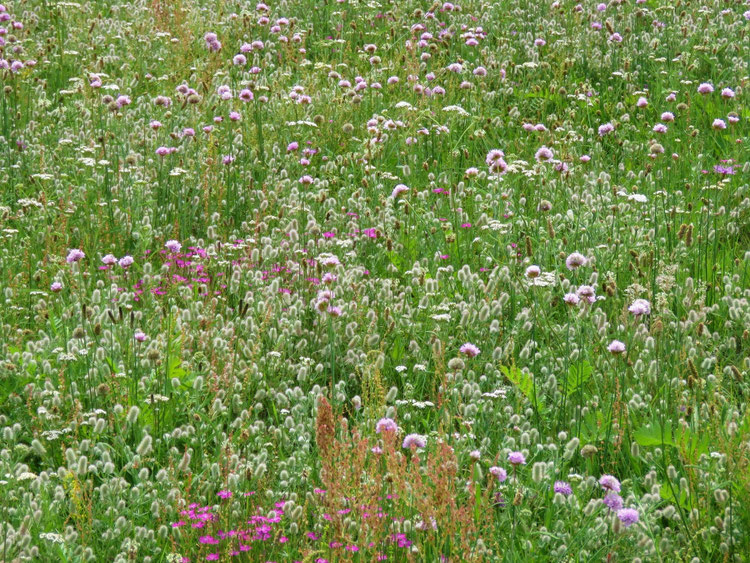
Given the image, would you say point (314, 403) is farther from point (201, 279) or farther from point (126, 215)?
point (126, 215)

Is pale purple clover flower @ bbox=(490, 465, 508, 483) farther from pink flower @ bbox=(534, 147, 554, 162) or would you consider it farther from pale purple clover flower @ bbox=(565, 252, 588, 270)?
pink flower @ bbox=(534, 147, 554, 162)

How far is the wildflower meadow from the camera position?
253 centimetres

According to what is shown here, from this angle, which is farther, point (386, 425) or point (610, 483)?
point (386, 425)

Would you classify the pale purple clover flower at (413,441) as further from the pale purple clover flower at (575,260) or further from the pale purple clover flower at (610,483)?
the pale purple clover flower at (575,260)

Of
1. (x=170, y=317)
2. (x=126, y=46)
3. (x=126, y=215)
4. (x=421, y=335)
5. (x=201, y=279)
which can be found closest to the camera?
(x=170, y=317)

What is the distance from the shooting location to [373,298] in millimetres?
4070

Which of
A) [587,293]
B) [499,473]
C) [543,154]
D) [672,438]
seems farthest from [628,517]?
[543,154]

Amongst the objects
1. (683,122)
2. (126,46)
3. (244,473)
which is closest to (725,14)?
(683,122)

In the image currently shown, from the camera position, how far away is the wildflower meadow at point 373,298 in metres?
2.53

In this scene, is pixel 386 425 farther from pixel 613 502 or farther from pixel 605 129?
pixel 605 129

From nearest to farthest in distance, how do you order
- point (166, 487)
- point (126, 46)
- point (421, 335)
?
point (166, 487) → point (421, 335) → point (126, 46)

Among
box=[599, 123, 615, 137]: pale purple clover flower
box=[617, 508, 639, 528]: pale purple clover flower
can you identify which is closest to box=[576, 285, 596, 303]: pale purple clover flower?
box=[617, 508, 639, 528]: pale purple clover flower

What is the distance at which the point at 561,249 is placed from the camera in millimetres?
4305

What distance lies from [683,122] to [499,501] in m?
3.94
